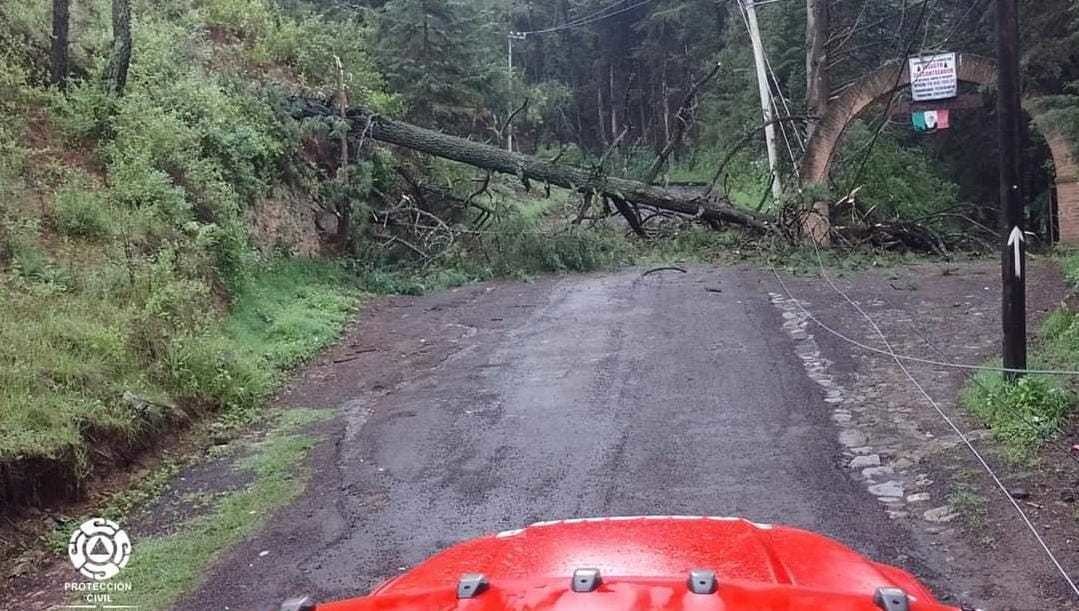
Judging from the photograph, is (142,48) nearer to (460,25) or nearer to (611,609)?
(460,25)

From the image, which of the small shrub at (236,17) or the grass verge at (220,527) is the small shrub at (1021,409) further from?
the small shrub at (236,17)

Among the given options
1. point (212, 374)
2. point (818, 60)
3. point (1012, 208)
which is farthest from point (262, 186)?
point (818, 60)

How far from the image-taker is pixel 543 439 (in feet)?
26.0

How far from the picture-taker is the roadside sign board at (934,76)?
727 inches

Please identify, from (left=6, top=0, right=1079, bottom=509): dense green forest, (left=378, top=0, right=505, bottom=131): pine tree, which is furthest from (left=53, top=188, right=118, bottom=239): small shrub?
(left=378, top=0, right=505, bottom=131): pine tree

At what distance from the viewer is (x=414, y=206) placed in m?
18.3

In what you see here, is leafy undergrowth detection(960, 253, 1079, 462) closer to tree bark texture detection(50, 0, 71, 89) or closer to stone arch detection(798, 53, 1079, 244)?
stone arch detection(798, 53, 1079, 244)

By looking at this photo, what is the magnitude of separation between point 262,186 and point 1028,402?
1151 centimetres

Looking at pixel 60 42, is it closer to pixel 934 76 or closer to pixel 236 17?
pixel 236 17

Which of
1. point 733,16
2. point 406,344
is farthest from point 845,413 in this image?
point 733,16

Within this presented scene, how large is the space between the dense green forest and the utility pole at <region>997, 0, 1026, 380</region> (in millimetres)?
4856

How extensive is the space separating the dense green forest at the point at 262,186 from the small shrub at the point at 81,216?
0.02m

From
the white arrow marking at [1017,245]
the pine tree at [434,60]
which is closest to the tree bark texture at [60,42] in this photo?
the pine tree at [434,60]

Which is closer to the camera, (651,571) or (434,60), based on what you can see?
(651,571)
